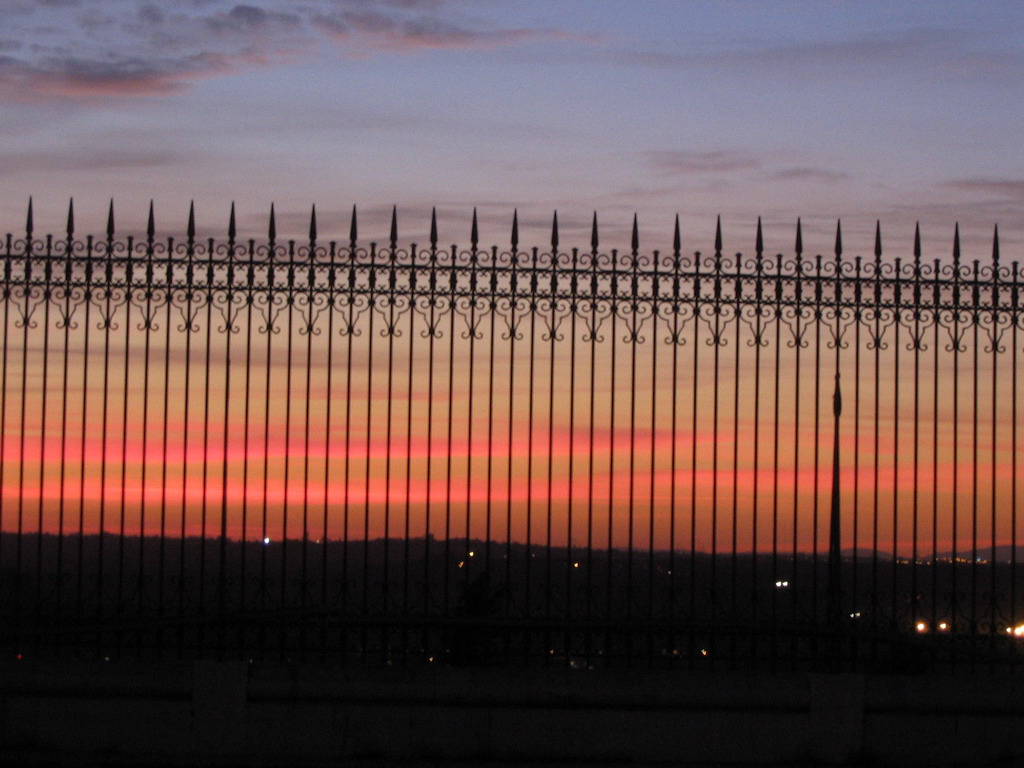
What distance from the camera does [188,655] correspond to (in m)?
13.1

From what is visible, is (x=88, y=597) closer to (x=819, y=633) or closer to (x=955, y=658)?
(x=819, y=633)

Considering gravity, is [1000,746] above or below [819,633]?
below

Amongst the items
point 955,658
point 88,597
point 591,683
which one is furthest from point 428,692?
point 955,658

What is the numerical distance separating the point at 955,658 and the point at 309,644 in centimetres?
580

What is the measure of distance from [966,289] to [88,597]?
8576 mm

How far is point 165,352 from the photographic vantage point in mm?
12281

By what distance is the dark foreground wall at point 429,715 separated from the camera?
11.0 meters

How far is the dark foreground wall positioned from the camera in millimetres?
10984

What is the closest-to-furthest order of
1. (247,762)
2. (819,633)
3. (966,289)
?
(247,762) → (819,633) → (966,289)

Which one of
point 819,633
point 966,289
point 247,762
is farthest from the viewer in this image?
point 966,289

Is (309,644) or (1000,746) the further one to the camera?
(309,644)

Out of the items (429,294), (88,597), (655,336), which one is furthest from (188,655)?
(655,336)

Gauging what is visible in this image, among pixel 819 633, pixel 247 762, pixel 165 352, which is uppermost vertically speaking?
pixel 165 352

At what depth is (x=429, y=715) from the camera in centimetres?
1105
